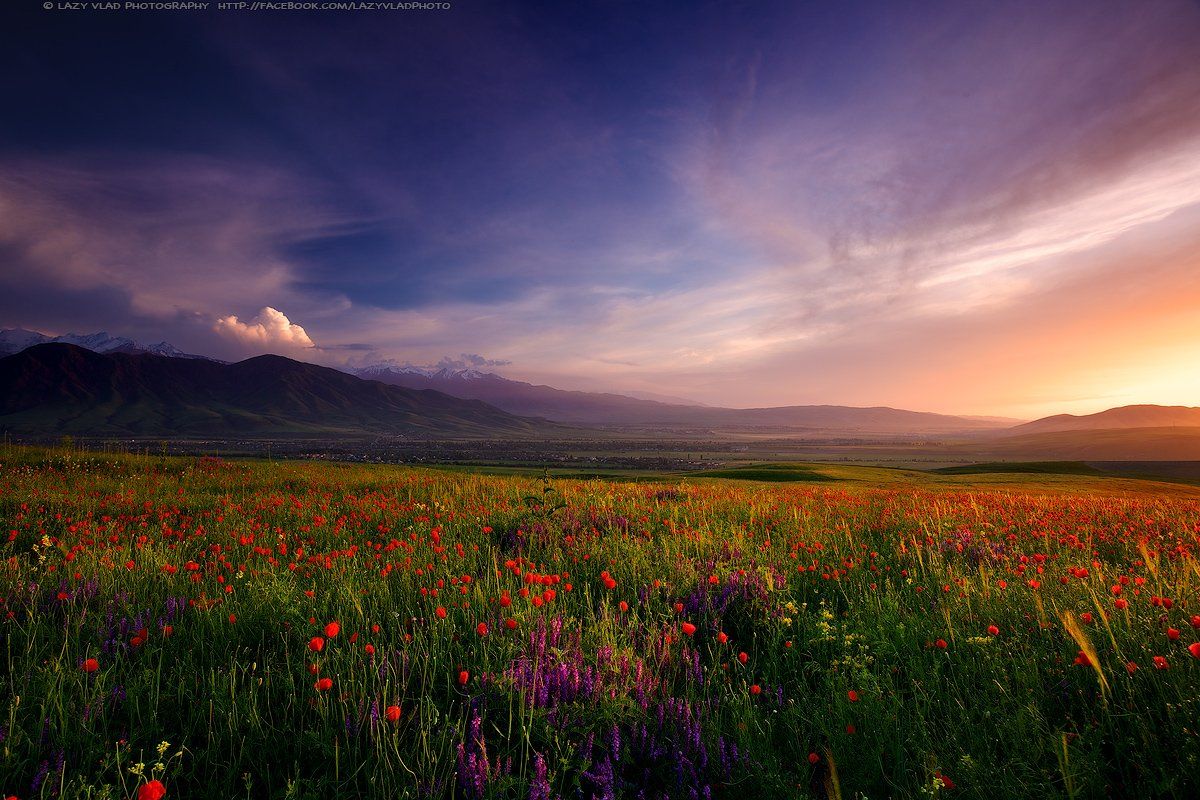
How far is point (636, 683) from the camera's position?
2.92 meters

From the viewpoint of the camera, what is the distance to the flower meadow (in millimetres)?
2303

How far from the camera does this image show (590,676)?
2.89m

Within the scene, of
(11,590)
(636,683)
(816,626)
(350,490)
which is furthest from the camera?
(350,490)

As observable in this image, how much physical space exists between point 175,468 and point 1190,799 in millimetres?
21146

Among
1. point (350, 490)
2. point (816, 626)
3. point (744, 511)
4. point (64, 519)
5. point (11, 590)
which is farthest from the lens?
point (350, 490)

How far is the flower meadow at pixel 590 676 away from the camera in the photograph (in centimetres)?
230

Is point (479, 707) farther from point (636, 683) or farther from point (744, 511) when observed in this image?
point (744, 511)

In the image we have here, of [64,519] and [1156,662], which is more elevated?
[1156,662]

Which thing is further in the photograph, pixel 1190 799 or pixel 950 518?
pixel 950 518

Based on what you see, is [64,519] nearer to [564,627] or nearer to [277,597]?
[277,597]

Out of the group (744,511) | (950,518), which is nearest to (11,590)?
(744,511)

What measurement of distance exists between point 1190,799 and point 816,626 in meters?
1.90

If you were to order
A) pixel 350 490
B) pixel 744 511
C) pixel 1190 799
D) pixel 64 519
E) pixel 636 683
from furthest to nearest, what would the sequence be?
pixel 350 490
pixel 744 511
pixel 64 519
pixel 636 683
pixel 1190 799

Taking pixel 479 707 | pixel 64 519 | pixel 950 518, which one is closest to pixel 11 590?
pixel 479 707
